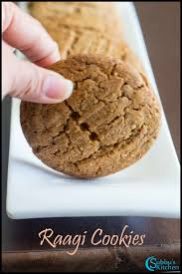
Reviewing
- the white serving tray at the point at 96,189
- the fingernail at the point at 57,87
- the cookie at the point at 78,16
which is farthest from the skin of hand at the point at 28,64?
the cookie at the point at 78,16

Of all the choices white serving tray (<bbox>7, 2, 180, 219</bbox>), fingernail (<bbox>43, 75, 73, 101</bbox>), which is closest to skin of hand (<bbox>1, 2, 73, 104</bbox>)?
fingernail (<bbox>43, 75, 73, 101</bbox>)

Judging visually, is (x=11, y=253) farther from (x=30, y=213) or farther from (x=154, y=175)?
(x=154, y=175)

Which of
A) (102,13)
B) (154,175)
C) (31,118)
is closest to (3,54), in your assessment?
(31,118)

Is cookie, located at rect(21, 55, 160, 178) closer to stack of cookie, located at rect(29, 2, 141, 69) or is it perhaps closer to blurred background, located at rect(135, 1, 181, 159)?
blurred background, located at rect(135, 1, 181, 159)

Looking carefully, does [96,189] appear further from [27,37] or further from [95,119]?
[27,37]

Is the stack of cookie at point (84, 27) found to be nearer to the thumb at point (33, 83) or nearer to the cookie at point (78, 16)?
the cookie at point (78, 16)

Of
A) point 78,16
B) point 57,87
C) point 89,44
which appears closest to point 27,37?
point 57,87

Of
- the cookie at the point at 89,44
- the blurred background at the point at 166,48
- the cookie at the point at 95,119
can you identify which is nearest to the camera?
the cookie at the point at 95,119
